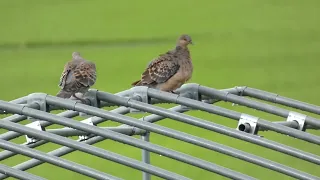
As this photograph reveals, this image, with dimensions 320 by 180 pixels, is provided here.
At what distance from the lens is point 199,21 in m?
11.2

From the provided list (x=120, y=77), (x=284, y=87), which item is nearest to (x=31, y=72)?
(x=120, y=77)

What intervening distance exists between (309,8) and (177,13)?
157cm

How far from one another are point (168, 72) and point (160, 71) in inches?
2.0

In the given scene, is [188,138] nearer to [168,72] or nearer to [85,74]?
[85,74]

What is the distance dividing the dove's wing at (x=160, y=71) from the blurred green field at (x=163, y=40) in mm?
3647

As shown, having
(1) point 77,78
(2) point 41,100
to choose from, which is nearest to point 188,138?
(2) point 41,100

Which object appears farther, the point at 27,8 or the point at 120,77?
the point at 27,8

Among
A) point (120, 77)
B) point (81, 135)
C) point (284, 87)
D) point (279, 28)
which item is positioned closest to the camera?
point (81, 135)

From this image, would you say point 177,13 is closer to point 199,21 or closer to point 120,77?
point 199,21

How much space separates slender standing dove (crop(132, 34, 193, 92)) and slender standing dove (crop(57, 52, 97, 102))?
47 centimetres

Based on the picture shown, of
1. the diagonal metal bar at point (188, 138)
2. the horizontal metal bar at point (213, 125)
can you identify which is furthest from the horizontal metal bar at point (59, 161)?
the horizontal metal bar at point (213, 125)

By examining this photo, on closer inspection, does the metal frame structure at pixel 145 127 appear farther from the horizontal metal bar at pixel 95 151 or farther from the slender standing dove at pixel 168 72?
the slender standing dove at pixel 168 72

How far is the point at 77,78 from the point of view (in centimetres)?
423

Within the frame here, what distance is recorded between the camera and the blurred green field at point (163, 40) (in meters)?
9.73
